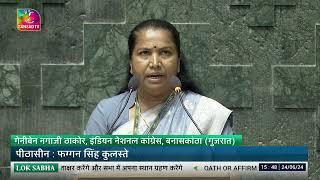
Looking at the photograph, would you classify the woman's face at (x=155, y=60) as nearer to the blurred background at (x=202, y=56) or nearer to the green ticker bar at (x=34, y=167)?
the green ticker bar at (x=34, y=167)

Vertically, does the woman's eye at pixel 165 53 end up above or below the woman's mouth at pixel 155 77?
above

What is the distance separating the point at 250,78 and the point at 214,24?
0.41 metres

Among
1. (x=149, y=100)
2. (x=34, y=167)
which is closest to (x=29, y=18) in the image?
(x=149, y=100)

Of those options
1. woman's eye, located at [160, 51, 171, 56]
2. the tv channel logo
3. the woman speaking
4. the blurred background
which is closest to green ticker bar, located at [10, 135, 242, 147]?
the woman speaking

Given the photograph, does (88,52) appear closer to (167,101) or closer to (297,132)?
(297,132)

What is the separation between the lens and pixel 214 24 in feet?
12.2

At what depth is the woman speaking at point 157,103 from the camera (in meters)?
2.10

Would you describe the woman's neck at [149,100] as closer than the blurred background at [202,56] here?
Yes

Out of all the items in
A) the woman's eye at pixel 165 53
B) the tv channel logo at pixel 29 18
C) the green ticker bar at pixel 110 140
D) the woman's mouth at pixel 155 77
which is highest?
the tv channel logo at pixel 29 18

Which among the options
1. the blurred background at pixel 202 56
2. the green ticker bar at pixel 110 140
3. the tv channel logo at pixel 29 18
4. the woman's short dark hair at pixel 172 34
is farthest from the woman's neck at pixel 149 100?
the tv channel logo at pixel 29 18

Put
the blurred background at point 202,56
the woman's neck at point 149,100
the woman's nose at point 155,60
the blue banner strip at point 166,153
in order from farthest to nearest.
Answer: the blurred background at point 202,56, the woman's neck at point 149,100, the woman's nose at point 155,60, the blue banner strip at point 166,153

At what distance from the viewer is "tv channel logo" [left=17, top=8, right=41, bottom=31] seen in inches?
148

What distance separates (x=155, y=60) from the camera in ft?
6.86

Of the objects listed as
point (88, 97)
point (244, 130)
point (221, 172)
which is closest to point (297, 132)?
point (244, 130)
